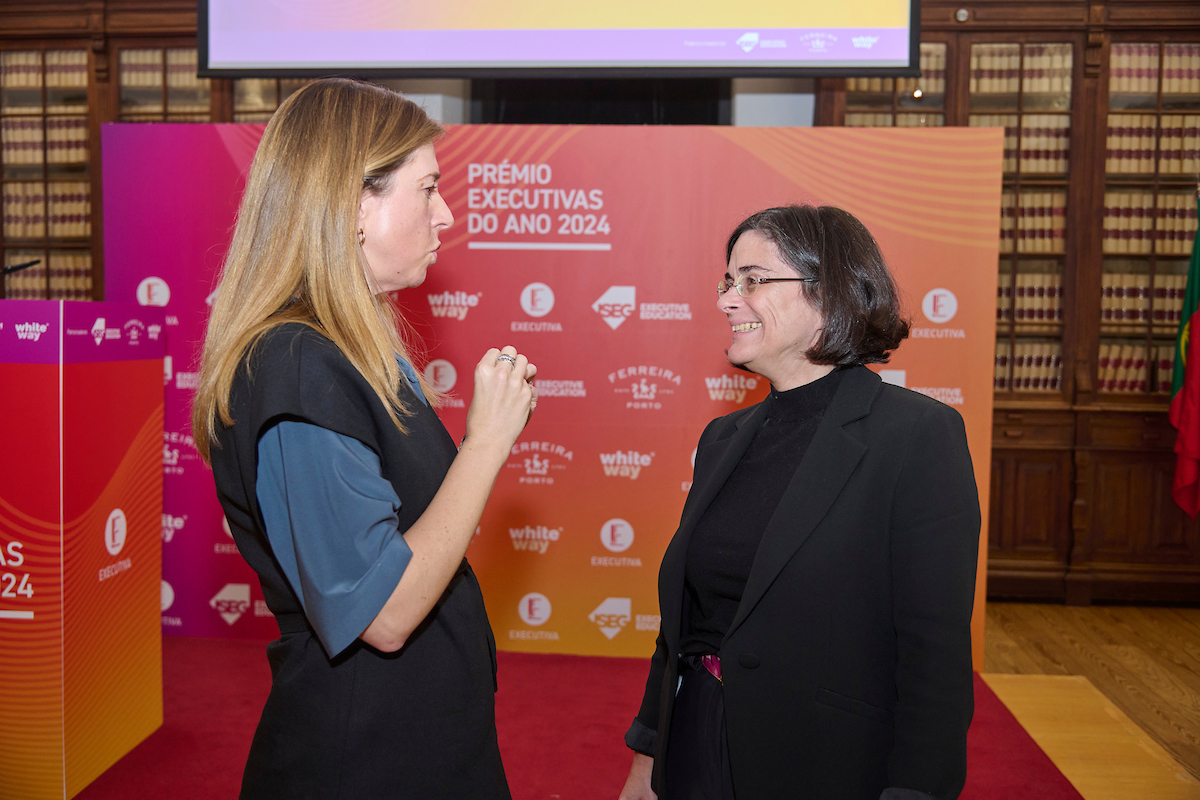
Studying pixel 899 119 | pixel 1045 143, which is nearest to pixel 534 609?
pixel 899 119

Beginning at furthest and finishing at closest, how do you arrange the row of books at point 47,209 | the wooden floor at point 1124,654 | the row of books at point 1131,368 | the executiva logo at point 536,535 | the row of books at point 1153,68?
the row of books at point 47,209, the row of books at point 1131,368, the row of books at point 1153,68, the executiva logo at point 536,535, the wooden floor at point 1124,654

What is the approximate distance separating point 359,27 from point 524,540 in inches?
94.2

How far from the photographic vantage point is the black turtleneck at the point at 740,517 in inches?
59.1

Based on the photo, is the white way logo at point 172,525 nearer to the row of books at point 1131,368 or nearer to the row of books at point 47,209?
the row of books at point 47,209

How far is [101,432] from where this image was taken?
2.58m

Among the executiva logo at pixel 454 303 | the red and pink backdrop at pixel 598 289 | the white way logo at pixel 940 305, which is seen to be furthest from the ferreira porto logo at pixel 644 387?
the white way logo at pixel 940 305

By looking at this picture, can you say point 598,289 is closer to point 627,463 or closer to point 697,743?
point 627,463

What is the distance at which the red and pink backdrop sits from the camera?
3.51 metres

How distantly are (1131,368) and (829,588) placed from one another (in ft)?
16.1

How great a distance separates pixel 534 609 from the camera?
12.1 ft

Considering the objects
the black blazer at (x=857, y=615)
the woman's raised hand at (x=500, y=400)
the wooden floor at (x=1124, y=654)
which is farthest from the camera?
the wooden floor at (x=1124, y=654)

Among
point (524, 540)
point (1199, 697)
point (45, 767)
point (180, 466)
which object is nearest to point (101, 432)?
point (45, 767)

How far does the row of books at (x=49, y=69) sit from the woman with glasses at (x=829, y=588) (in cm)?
606

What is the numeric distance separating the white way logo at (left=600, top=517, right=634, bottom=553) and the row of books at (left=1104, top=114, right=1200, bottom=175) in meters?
3.89
